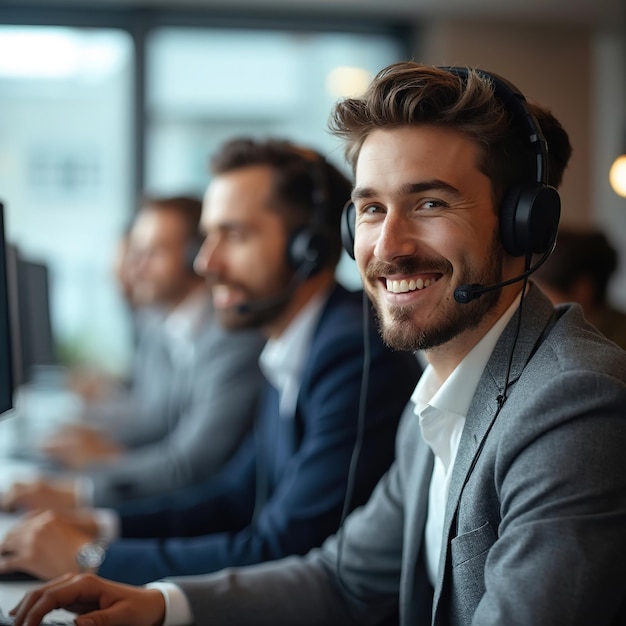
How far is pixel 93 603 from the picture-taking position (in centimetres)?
113

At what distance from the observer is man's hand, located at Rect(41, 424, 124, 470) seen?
261 cm

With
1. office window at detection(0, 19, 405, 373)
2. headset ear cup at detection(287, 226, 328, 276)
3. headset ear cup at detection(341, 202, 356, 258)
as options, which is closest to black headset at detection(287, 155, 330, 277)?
headset ear cup at detection(287, 226, 328, 276)

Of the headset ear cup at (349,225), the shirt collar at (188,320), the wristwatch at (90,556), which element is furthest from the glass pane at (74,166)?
the headset ear cup at (349,225)

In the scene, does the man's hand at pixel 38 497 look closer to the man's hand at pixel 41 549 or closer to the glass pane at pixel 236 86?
the man's hand at pixel 41 549

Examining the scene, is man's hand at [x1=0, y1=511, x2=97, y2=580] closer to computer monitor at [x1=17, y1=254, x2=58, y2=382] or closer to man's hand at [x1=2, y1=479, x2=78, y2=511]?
man's hand at [x1=2, y1=479, x2=78, y2=511]

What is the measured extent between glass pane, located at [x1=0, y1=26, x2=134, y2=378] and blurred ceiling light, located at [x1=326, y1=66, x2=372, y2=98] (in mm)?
1082

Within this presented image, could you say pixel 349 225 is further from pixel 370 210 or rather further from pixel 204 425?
pixel 204 425

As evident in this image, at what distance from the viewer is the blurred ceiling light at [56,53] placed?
14.6 ft

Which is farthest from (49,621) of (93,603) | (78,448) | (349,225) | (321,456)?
(78,448)

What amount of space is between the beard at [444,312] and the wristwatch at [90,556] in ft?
2.19

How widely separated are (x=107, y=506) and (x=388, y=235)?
53.6 inches

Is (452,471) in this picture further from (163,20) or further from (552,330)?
(163,20)

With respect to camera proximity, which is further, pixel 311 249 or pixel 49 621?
pixel 311 249

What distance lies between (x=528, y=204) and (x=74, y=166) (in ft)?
12.9
